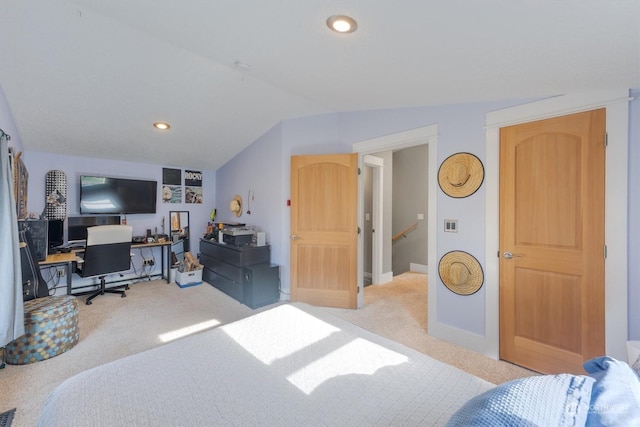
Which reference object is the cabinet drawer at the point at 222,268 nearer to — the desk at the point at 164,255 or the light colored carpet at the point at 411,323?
the desk at the point at 164,255

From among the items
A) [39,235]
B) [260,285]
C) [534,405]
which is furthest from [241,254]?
[534,405]

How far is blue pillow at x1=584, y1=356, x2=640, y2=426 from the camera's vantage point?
64 centimetres

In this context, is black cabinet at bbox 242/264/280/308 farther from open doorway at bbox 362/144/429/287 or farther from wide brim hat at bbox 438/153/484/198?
wide brim hat at bbox 438/153/484/198

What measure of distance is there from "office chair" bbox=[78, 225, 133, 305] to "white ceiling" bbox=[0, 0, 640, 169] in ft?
→ 3.99

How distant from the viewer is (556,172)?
1.99 m

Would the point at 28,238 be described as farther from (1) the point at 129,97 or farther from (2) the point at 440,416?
(2) the point at 440,416

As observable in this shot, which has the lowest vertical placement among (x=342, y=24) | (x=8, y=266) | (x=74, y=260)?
(x=74, y=260)

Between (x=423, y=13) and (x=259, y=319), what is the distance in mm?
1821

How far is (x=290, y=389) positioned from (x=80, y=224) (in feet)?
14.3

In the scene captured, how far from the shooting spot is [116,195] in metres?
4.11

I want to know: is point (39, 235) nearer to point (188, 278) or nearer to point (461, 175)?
point (188, 278)

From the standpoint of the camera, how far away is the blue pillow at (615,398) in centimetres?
64

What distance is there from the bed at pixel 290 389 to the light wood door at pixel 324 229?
6.49 ft

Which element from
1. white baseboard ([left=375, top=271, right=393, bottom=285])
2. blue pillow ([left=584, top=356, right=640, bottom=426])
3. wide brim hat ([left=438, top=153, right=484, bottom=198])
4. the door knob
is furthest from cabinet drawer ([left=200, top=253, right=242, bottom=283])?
blue pillow ([left=584, top=356, right=640, bottom=426])
